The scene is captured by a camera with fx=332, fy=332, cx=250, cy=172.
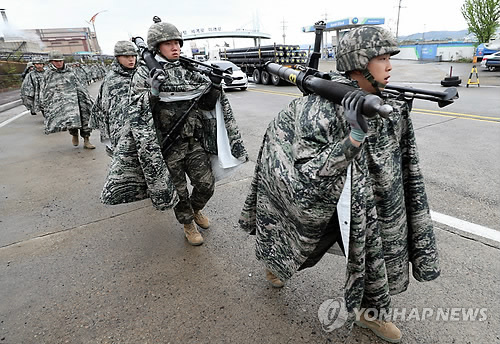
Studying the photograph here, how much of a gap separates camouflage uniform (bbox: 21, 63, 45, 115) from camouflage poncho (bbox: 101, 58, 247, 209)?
7349 millimetres

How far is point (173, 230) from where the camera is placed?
3328 mm

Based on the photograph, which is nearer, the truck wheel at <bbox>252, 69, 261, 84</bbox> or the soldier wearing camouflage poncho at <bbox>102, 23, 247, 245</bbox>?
the soldier wearing camouflage poncho at <bbox>102, 23, 247, 245</bbox>

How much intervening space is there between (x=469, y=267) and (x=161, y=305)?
2250 millimetres

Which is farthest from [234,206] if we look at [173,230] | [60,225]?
[60,225]

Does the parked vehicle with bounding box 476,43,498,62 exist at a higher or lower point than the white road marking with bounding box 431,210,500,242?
lower

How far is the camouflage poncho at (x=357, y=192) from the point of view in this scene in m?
1.54

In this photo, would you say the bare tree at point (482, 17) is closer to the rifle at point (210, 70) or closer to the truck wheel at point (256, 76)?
the truck wheel at point (256, 76)

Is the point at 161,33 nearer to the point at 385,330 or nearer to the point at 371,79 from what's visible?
the point at 371,79

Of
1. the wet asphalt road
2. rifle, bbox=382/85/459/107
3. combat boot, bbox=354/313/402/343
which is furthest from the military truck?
combat boot, bbox=354/313/402/343

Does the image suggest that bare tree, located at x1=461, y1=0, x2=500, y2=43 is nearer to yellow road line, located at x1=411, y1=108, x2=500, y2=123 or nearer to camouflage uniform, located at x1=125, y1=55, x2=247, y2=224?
yellow road line, located at x1=411, y1=108, x2=500, y2=123

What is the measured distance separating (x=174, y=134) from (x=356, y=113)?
1.85 metres

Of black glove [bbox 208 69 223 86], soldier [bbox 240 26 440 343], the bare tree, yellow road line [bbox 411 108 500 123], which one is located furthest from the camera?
the bare tree

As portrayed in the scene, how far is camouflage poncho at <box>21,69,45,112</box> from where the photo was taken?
8.66m

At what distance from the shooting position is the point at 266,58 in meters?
18.4
